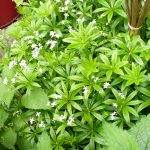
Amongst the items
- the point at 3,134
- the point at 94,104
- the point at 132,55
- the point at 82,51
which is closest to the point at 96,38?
the point at 82,51

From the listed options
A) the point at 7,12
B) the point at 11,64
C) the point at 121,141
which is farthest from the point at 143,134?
the point at 7,12

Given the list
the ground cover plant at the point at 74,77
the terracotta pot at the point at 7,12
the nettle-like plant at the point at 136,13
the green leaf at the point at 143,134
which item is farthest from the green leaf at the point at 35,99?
the terracotta pot at the point at 7,12

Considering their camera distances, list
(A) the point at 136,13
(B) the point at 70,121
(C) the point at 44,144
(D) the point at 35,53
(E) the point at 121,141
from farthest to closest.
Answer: (D) the point at 35,53, (A) the point at 136,13, (B) the point at 70,121, (C) the point at 44,144, (E) the point at 121,141

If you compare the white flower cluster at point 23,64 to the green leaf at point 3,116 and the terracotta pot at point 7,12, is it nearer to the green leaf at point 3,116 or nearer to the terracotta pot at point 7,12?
the green leaf at point 3,116

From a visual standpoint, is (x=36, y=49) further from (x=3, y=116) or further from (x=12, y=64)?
(x=3, y=116)

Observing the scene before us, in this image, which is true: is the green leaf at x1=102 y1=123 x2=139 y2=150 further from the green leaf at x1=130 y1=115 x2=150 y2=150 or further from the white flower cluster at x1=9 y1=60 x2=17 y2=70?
the white flower cluster at x1=9 y1=60 x2=17 y2=70

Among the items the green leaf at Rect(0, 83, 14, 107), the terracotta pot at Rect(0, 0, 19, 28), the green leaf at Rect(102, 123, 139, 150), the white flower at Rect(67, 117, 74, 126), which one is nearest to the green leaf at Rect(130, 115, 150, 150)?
the green leaf at Rect(102, 123, 139, 150)
